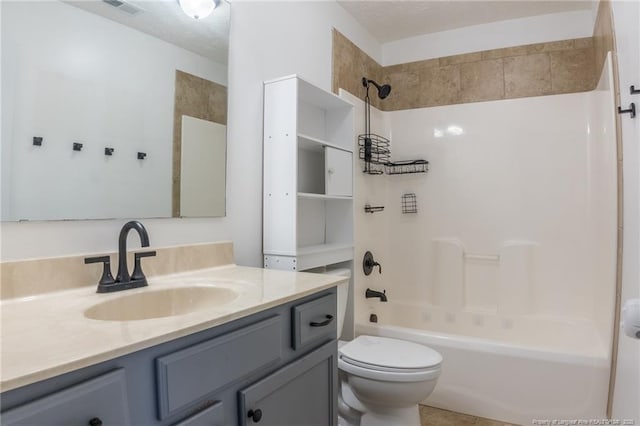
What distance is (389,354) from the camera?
5.59 feet

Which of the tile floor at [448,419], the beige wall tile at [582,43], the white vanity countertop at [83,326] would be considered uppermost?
the beige wall tile at [582,43]

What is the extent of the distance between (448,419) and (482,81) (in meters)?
2.25

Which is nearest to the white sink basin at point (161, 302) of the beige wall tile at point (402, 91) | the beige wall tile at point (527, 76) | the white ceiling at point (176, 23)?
the white ceiling at point (176, 23)

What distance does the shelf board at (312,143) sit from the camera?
1792mm

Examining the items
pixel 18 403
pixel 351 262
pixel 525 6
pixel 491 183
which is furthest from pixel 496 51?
pixel 18 403

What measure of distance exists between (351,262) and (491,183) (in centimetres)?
130

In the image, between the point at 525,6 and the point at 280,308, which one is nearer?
the point at 280,308

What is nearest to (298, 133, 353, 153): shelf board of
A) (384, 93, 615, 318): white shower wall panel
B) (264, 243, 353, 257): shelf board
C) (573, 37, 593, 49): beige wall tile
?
(264, 243, 353, 257): shelf board

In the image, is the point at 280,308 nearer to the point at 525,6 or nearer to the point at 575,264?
the point at 575,264

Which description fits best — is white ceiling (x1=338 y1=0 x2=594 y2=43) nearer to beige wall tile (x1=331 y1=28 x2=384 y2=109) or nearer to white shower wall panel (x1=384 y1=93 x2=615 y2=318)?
beige wall tile (x1=331 y1=28 x2=384 y2=109)

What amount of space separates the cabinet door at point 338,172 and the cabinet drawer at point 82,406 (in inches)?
56.2

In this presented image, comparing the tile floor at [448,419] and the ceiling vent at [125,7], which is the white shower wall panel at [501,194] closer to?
the tile floor at [448,419]

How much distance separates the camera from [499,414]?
6.63 feet

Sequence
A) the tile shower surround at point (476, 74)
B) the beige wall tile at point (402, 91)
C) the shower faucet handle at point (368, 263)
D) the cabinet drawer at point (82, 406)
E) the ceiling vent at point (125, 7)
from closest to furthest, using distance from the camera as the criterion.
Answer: the cabinet drawer at point (82, 406)
the ceiling vent at point (125, 7)
the tile shower surround at point (476, 74)
the shower faucet handle at point (368, 263)
the beige wall tile at point (402, 91)
